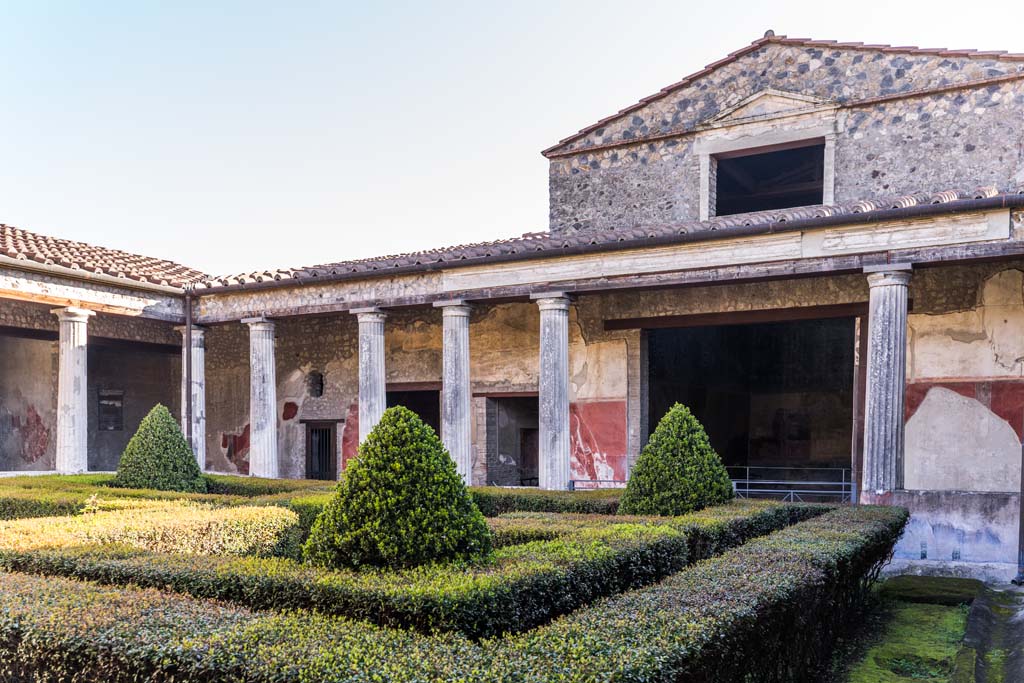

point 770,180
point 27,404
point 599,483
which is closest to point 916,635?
point 599,483

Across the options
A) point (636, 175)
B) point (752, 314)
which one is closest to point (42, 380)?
point (636, 175)

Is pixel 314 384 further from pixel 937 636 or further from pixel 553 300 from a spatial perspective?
pixel 937 636

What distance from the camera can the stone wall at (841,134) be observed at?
33.1ft

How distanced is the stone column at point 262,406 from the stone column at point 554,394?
4842 mm

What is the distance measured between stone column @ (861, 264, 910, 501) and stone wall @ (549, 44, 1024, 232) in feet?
9.02

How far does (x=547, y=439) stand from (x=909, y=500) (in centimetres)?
441

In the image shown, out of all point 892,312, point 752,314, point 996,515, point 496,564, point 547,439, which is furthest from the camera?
point 752,314

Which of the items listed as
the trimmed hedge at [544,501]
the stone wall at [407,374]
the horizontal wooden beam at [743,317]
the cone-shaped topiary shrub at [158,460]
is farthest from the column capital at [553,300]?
the cone-shaped topiary shrub at [158,460]

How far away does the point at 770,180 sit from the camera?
13.9m

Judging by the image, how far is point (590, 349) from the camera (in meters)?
12.6

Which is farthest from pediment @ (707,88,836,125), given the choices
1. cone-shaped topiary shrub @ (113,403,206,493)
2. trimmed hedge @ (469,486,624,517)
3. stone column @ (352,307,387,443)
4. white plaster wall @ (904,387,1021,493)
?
cone-shaped topiary shrub @ (113,403,206,493)

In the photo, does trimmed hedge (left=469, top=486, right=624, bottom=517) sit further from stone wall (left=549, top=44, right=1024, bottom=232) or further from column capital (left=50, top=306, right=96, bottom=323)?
column capital (left=50, top=306, right=96, bottom=323)

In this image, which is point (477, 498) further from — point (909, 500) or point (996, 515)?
point (996, 515)

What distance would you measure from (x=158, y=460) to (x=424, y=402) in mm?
6949
